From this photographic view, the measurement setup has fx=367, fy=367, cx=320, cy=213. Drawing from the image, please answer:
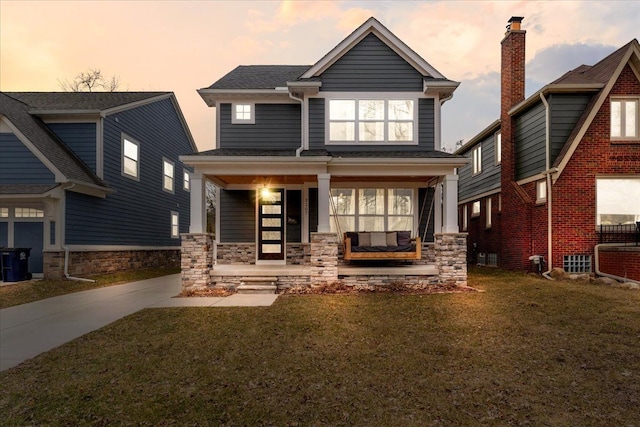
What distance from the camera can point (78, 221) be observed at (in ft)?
40.9

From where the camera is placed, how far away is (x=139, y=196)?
53.5 feet

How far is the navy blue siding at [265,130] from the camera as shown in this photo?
12.3 meters

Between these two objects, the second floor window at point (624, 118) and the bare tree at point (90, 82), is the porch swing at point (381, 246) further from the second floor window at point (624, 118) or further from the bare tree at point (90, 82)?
the bare tree at point (90, 82)

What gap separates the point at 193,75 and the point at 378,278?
59.7 metres

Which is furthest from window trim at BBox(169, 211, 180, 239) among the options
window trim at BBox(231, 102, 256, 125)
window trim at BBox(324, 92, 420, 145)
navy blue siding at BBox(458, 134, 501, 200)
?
navy blue siding at BBox(458, 134, 501, 200)

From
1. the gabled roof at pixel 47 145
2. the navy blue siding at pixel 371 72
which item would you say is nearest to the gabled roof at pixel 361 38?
the navy blue siding at pixel 371 72

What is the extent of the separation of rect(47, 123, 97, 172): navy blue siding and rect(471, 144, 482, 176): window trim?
674 inches

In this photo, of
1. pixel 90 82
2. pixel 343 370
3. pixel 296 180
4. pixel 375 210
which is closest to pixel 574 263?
pixel 375 210

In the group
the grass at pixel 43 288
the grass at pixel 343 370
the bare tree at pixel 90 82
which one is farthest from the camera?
the bare tree at pixel 90 82

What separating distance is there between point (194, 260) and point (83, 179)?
5924 millimetres

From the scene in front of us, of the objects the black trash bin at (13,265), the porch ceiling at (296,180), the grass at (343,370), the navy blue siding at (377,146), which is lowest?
the grass at (343,370)

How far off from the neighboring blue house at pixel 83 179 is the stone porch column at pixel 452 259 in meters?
11.4

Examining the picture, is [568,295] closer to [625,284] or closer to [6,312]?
[625,284]

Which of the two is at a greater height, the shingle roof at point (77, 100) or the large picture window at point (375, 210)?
the shingle roof at point (77, 100)
